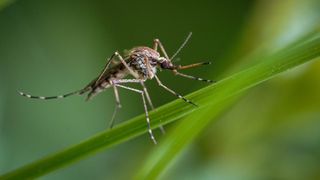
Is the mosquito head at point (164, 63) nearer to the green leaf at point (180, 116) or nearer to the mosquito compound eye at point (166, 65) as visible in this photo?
the mosquito compound eye at point (166, 65)

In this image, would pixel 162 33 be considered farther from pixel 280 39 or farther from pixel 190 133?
pixel 190 133

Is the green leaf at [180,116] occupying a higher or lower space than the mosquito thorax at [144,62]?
lower

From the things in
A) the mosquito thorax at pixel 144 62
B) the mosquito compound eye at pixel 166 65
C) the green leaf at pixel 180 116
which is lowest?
the green leaf at pixel 180 116

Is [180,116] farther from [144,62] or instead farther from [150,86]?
[150,86]

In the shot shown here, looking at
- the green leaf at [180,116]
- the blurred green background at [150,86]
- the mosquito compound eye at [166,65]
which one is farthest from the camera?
the blurred green background at [150,86]

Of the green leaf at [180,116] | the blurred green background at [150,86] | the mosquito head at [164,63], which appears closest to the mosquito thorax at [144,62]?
the mosquito head at [164,63]

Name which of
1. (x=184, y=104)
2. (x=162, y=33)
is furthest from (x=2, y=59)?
(x=184, y=104)

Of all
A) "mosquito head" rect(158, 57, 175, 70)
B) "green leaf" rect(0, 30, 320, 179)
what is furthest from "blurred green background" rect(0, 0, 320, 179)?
"green leaf" rect(0, 30, 320, 179)
